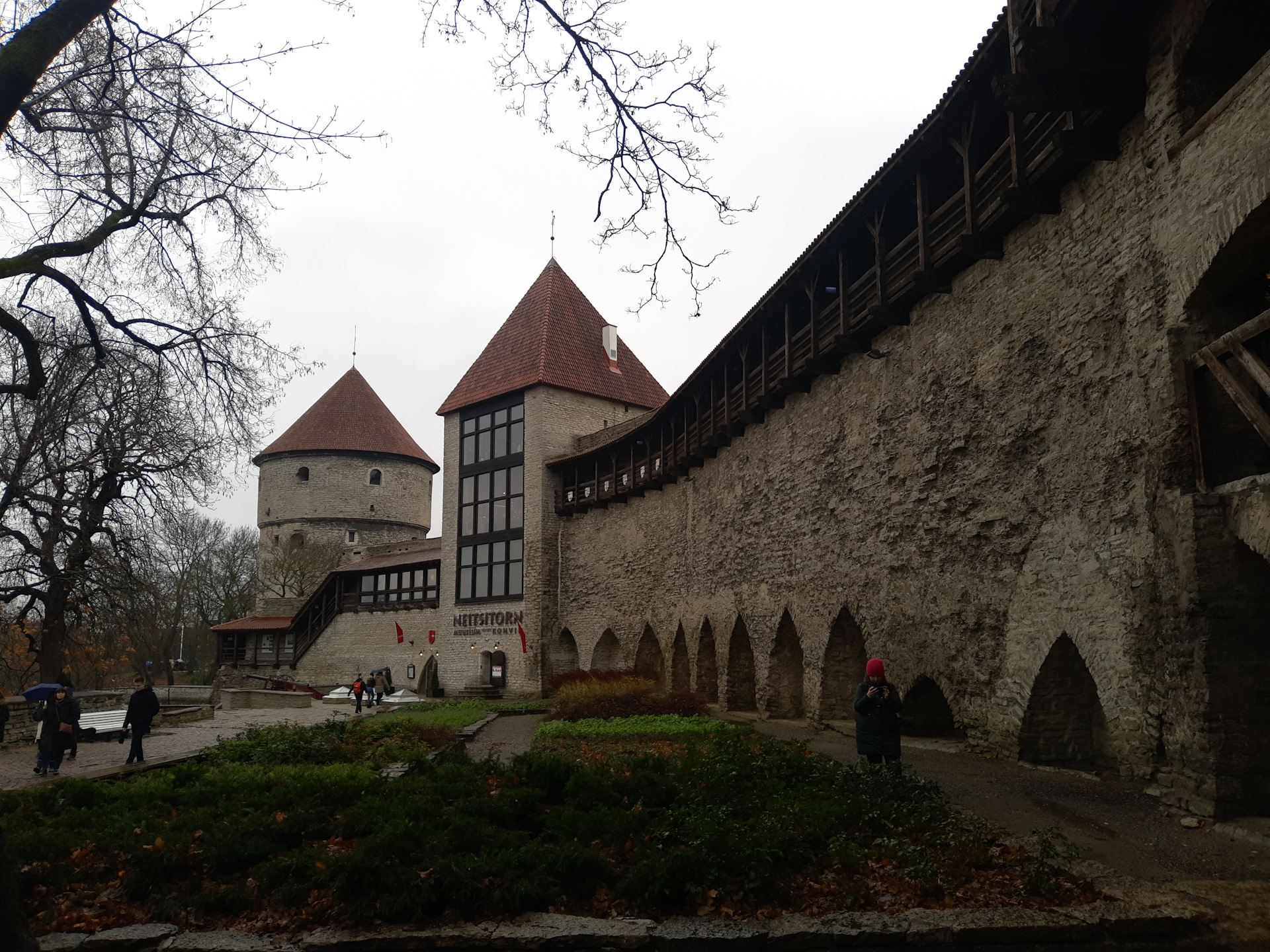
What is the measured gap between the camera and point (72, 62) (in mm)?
7191

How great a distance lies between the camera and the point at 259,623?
1631 inches

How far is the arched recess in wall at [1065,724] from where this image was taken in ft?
32.1

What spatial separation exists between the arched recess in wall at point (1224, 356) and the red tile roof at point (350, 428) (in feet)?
148

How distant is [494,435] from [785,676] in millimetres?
19185

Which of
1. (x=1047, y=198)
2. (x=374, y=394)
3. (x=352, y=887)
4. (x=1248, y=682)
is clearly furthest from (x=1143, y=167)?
(x=374, y=394)

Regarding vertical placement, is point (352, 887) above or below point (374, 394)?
below

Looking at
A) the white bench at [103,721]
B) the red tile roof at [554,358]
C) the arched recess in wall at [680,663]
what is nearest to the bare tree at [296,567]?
the red tile roof at [554,358]

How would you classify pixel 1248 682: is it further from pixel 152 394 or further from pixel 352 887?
pixel 152 394

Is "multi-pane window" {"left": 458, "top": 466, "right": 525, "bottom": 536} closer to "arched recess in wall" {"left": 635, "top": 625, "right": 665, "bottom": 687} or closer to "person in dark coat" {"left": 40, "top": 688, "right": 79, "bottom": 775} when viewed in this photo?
"arched recess in wall" {"left": 635, "top": 625, "right": 665, "bottom": 687}

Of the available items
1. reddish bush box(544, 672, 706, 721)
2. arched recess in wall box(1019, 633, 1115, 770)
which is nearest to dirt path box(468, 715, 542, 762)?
reddish bush box(544, 672, 706, 721)

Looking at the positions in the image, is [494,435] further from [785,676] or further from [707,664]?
[785,676]

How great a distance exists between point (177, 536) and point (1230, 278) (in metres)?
12.5

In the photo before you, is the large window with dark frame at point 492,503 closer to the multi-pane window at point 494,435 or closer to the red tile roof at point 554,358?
the multi-pane window at point 494,435

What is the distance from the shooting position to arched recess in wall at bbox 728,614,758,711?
798 inches
